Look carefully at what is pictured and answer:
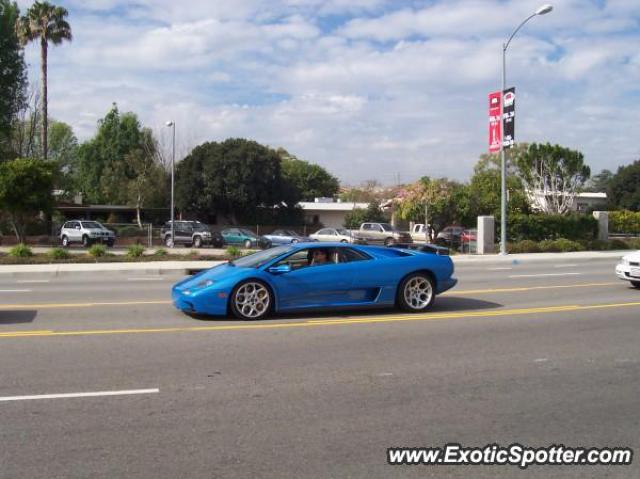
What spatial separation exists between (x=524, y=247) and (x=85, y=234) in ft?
82.3

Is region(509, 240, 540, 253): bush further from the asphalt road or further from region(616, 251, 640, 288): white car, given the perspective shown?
the asphalt road

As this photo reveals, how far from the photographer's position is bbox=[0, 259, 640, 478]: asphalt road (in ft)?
14.8

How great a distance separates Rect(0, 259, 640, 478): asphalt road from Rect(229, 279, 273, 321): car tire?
264 millimetres

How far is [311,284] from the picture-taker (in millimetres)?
9914

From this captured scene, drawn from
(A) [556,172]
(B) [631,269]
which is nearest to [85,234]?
(A) [556,172]

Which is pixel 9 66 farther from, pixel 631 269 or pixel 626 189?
pixel 626 189

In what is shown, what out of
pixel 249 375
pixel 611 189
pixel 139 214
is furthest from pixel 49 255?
pixel 611 189

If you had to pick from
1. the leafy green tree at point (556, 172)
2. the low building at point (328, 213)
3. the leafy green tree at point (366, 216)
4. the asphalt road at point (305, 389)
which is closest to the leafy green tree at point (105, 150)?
the low building at point (328, 213)

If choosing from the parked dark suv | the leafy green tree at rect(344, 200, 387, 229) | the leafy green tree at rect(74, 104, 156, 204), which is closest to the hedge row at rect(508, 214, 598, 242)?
the parked dark suv

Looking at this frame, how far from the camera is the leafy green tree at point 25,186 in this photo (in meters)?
33.4

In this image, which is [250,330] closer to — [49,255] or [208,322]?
[208,322]

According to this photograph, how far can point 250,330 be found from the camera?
354 inches

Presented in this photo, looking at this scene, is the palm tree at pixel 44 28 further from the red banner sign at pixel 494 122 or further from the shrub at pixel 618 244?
the shrub at pixel 618 244

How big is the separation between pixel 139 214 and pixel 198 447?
56595mm
